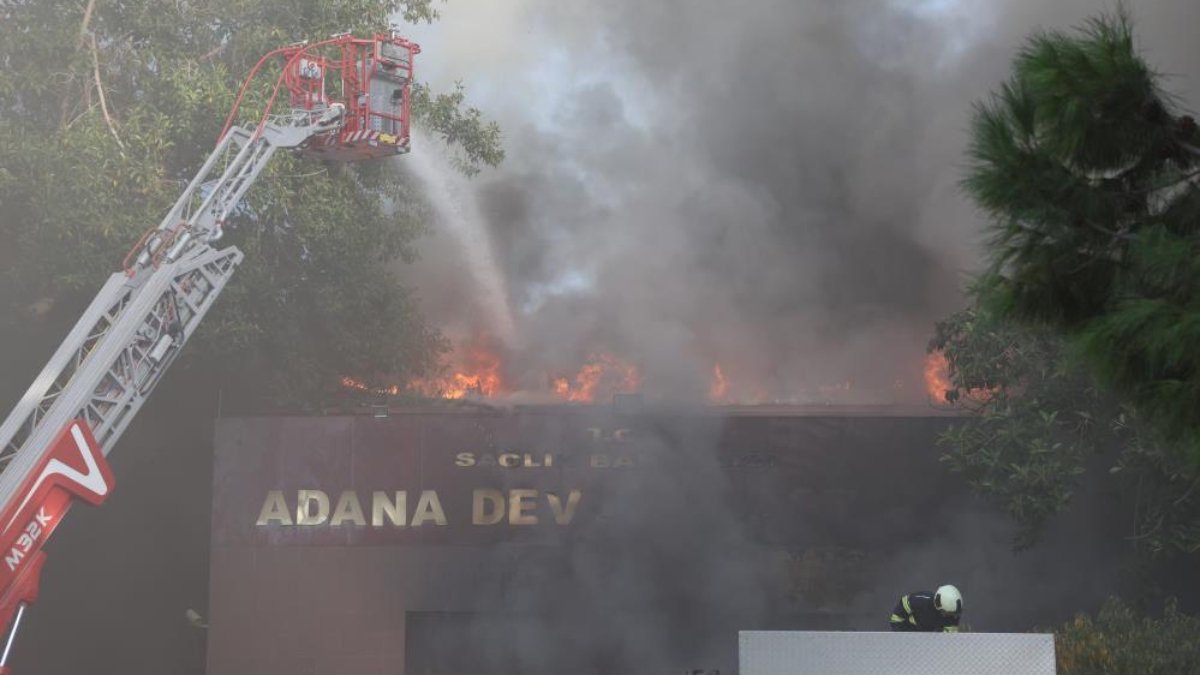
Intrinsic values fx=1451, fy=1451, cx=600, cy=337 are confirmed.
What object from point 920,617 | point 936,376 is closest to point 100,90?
point 936,376

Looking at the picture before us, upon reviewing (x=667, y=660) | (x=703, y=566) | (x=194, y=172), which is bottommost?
(x=667, y=660)

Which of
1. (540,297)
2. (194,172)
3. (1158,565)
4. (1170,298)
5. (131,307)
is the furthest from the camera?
(540,297)

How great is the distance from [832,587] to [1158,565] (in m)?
3.56

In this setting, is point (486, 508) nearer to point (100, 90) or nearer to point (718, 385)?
point (718, 385)

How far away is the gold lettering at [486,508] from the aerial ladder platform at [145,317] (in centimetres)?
483

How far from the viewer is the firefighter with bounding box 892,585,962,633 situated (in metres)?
9.55

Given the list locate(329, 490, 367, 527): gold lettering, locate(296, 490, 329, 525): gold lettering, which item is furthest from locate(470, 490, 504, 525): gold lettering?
locate(296, 490, 329, 525): gold lettering

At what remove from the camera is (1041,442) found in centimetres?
1400

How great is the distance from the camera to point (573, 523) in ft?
54.3

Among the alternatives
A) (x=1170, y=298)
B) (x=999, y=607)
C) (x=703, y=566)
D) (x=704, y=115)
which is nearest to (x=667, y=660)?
(x=703, y=566)

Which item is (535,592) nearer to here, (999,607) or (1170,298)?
(999,607)

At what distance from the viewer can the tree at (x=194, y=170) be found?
1838 cm

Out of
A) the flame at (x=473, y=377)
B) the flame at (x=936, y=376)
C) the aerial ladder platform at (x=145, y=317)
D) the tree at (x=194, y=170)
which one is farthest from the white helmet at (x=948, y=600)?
the flame at (x=473, y=377)

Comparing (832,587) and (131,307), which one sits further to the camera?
(832,587)
